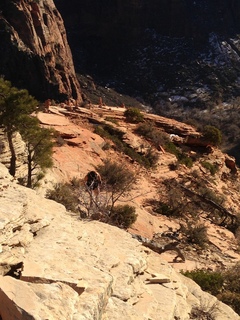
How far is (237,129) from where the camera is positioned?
5284cm

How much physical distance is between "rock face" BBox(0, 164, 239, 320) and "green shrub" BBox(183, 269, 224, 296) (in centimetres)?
148

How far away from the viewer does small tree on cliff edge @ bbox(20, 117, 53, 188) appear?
1501 cm

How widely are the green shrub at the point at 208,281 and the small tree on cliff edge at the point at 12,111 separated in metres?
6.73

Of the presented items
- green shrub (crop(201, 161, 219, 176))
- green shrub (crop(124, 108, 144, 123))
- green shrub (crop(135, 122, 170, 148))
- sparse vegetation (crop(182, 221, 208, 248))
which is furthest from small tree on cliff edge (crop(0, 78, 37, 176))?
green shrub (crop(124, 108, 144, 123))

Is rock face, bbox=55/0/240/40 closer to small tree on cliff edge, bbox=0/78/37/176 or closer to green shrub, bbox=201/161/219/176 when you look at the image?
green shrub, bbox=201/161/219/176

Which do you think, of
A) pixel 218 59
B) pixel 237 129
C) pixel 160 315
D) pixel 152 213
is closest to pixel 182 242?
pixel 152 213

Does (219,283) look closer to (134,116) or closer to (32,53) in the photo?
(134,116)

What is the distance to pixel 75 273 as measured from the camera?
611 centimetres

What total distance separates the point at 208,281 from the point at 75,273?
622 centimetres

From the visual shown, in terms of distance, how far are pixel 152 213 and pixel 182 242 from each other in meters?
3.07

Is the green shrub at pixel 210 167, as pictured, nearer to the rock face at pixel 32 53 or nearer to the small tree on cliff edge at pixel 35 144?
the small tree on cliff edge at pixel 35 144

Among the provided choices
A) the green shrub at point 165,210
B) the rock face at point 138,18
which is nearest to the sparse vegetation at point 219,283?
the green shrub at point 165,210

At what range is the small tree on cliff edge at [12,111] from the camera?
14430mm

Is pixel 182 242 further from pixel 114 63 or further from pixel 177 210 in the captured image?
pixel 114 63
